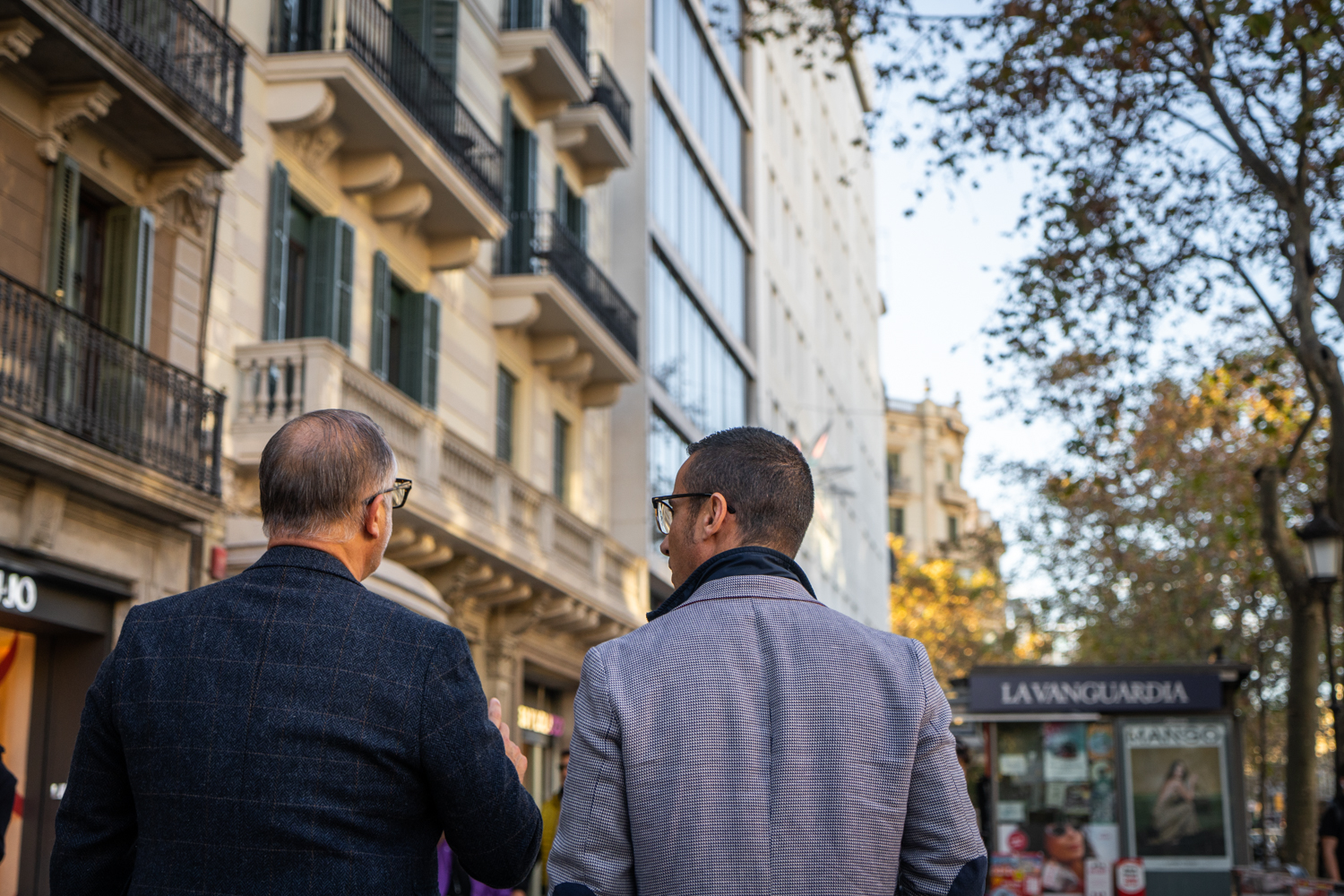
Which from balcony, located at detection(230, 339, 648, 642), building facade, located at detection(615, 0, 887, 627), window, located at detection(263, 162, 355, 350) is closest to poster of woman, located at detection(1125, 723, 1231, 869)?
building facade, located at detection(615, 0, 887, 627)

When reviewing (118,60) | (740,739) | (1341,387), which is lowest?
(740,739)

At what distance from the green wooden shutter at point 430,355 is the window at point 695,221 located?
29.8 ft

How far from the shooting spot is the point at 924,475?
89000 millimetres

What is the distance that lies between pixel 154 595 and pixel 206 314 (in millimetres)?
2786

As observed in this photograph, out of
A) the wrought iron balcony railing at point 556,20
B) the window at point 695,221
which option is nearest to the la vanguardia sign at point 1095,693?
the wrought iron balcony railing at point 556,20

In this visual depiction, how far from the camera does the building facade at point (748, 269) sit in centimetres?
2802

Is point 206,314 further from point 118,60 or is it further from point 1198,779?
point 1198,779

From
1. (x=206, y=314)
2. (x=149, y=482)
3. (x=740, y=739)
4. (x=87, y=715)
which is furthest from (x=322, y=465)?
(x=206, y=314)

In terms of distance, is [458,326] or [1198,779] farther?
[458,326]

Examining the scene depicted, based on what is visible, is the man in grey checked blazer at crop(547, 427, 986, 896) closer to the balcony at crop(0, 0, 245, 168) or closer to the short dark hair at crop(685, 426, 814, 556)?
the short dark hair at crop(685, 426, 814, 556)

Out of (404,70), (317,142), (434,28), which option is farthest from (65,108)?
(434,28)

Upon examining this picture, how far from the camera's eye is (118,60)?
1268cm

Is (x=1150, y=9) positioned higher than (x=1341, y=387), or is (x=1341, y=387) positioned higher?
(x=1150, y=9)

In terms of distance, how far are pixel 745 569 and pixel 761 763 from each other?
1.36 feet
